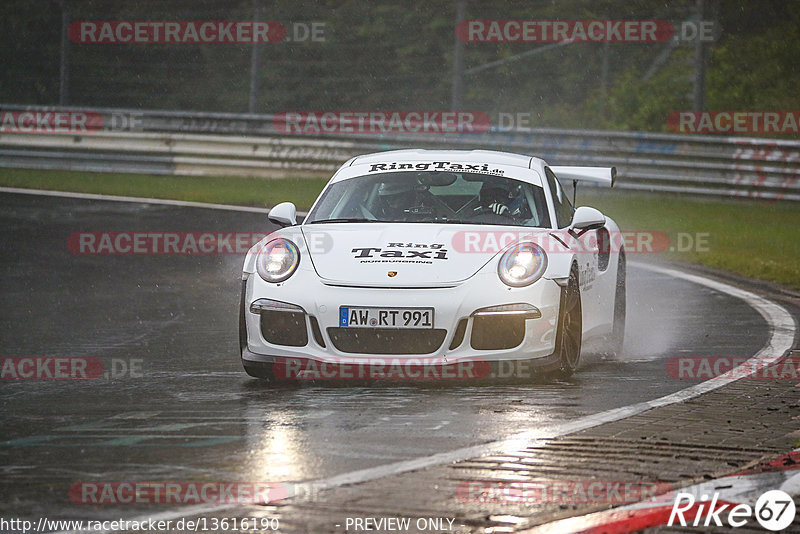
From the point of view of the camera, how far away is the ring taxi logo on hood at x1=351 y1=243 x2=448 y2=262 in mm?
7883

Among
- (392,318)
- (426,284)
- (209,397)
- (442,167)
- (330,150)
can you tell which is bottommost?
(209,397)

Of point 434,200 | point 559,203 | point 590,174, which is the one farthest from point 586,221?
point 590,174

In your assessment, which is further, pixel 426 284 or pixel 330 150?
pixel 330 150

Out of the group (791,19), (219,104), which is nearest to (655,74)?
(791,19)

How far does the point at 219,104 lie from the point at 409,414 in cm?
2494

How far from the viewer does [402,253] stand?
7.94m

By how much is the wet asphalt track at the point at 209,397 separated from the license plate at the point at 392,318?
355 mm

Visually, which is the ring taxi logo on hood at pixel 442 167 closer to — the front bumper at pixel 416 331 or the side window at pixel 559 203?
the side window at pixel 559 203

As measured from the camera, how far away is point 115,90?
2900cm

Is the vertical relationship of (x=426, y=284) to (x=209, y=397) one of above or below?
above

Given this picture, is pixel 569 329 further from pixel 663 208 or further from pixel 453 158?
pixel 663 208

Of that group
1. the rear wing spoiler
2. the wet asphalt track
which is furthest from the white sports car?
the rear wing spoiler

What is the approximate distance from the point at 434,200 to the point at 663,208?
37.8ft

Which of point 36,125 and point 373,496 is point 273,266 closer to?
point 373,496
